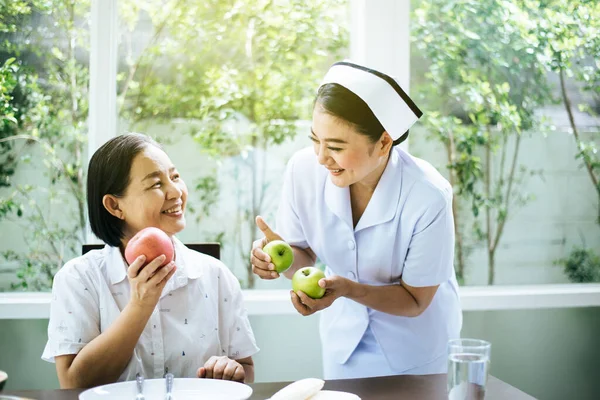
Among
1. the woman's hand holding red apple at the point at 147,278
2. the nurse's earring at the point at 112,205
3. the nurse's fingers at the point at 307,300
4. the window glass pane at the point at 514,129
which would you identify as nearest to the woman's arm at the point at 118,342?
the woman's hand holding red apple at the point at 147,278

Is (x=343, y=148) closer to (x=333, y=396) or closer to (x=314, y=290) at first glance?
(x=314, y=290)

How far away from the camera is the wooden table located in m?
1.45

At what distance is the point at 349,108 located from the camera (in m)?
1.81

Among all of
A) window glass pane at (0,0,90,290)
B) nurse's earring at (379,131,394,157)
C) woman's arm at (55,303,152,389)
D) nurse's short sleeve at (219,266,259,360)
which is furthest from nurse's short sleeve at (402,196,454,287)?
→ window glass pane at (0,0,90,290)

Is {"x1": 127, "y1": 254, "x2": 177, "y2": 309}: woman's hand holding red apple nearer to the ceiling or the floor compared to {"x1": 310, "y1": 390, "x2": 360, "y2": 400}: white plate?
nearer to the ceiling

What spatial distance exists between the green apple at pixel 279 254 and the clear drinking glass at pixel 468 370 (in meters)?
0.70

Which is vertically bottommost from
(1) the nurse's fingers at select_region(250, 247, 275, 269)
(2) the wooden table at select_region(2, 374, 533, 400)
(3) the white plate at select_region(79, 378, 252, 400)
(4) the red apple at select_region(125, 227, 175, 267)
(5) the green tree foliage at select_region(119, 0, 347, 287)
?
(2) the wooden table at select_region(2, 374, 533, 400)

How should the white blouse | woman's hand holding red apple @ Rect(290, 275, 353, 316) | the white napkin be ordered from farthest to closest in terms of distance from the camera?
1. woman's hand holding red apple @ Rect(290, 275, 353, 316)
2. the white blouse
3. the white napkin

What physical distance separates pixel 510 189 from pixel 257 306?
46.6 inches

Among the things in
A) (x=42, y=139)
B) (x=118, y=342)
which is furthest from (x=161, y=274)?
(x=42, y=139)

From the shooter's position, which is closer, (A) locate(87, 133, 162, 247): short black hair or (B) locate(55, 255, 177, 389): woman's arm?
(B) locate(55, 255, 177, 389): woman's arm

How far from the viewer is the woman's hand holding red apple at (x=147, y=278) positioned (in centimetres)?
155

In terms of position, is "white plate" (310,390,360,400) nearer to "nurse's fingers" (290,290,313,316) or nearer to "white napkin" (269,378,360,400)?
"white napkin" (269,378,360,400)

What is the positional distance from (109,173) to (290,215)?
54 centimetres
